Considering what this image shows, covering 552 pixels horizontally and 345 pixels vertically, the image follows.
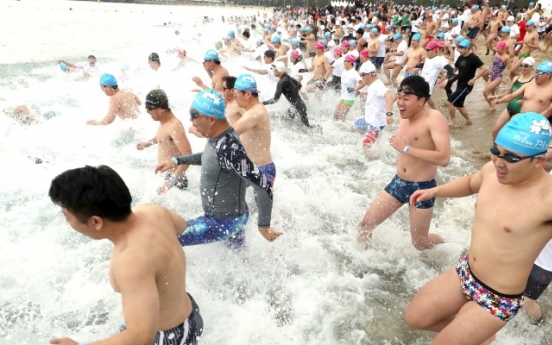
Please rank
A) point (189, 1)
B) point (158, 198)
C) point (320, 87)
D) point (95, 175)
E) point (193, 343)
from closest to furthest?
1. point (95, 175)
2. point (193, 343)
3. point (158, 198)
4. point (320, 87)
5. point (189, 1)

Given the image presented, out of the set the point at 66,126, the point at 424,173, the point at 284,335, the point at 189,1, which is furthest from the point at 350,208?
the point at 189,1

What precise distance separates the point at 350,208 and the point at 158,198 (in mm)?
2718

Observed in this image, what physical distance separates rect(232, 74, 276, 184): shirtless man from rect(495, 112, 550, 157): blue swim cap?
95.9 inches

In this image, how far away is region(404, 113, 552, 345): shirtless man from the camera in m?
2.00

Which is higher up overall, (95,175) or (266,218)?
(95,175)

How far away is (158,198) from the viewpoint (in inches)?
204

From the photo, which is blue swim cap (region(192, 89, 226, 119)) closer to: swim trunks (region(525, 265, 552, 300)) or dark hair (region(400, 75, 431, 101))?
dark hair (region(400, 75, 431, 101))

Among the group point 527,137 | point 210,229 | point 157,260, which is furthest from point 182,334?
point 527,137

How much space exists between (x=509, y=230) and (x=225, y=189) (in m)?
1.97

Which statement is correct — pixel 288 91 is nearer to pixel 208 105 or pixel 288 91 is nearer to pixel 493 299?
pixel 208 105

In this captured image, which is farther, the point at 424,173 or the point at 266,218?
the point at 424,173

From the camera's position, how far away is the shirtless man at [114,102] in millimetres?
5590

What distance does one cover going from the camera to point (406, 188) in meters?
3.58

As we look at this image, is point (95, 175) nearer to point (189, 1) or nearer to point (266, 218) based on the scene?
point (266, 218)
